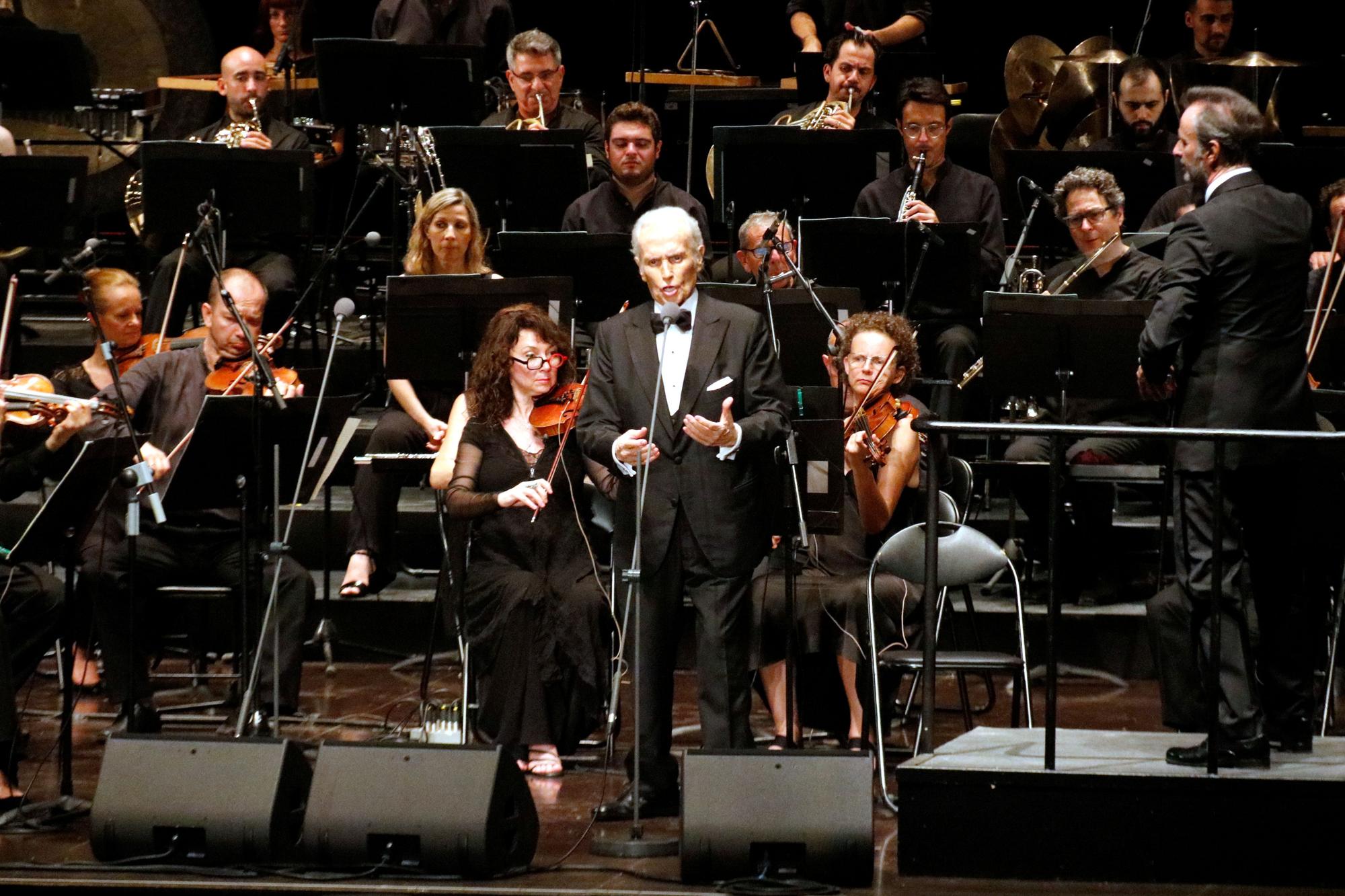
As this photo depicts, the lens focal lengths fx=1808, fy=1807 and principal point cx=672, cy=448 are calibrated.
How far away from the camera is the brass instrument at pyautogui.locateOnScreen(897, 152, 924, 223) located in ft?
22.6

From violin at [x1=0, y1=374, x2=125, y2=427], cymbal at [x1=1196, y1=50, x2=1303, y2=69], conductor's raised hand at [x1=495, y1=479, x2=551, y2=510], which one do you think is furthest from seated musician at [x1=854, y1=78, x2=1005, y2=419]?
violin at [x1=0, y1=374, x2=125, y2=427]

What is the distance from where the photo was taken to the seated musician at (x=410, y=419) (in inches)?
254

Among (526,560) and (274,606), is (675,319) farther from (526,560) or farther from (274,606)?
(274,606)

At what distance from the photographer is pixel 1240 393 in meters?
4.53

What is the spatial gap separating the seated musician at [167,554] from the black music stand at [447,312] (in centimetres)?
50

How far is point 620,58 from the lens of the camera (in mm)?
10172

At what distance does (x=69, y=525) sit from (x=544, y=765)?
1.54 metres

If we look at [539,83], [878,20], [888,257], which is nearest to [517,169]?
[539,83]

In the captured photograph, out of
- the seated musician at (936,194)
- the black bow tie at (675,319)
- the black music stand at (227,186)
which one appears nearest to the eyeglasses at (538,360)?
the black bow tie at (675,319)

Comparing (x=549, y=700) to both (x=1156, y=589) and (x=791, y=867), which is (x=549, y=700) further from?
(x=1156, y=589)

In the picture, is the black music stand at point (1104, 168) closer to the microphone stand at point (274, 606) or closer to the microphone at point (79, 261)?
the microphone stand at point (274, 606)

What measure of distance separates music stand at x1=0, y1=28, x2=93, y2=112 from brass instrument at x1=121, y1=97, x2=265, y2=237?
499 mm

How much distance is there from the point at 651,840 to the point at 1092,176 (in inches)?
127

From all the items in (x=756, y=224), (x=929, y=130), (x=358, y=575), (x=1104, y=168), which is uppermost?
(x=929, y=130)
